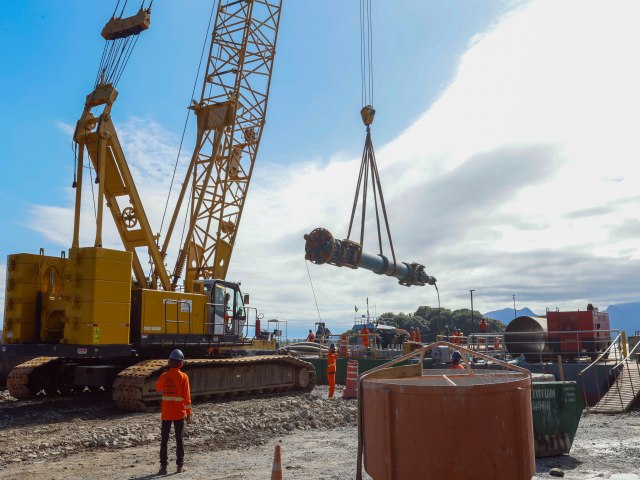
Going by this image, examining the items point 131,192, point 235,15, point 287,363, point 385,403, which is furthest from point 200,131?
point 385,403

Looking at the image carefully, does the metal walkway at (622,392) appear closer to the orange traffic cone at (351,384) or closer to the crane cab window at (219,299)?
the orange traffic cone at (351,384)

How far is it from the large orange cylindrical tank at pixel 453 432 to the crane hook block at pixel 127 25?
1768 cm

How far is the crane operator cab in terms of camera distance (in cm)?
1859

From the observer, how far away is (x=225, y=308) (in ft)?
62.7

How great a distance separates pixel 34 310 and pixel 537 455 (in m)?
→ 12.5

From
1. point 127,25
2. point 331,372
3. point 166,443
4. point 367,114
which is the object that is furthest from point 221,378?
point 127,25

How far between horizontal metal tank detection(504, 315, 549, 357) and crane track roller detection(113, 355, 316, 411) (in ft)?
25.0

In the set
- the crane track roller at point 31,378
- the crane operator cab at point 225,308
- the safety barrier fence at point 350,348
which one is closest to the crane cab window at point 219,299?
the crane operator cab at point 225,308

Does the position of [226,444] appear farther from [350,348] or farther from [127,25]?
[350,348]

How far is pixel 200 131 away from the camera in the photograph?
82.3 ft

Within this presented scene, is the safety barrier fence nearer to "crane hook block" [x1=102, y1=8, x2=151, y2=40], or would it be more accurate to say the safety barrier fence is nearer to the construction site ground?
→ the construction site ground

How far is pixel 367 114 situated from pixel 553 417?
1297 centimetres

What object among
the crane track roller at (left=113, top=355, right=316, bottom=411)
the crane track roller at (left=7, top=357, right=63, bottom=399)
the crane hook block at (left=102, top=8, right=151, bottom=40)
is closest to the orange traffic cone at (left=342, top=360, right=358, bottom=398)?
the crane track roller at (left=113, top=355, right=316, bottom=411)

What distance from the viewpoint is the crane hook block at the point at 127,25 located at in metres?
19.7
